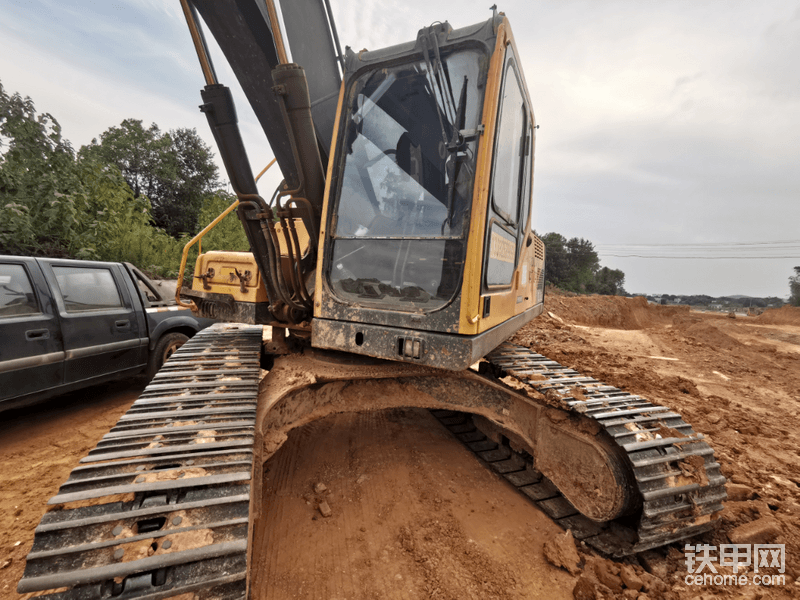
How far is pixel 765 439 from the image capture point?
4129 millimetres

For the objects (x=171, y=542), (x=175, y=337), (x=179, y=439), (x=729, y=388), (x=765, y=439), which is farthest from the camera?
(x=729, y=388)

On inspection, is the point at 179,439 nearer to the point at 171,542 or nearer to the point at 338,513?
the point at 171,542

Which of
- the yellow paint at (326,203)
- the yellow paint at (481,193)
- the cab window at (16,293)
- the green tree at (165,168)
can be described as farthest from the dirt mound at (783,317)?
the green tree at (165,168)

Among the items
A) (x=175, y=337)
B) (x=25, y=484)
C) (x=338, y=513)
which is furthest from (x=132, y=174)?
(x=338, y=513)

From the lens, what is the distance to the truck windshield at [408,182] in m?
2.19

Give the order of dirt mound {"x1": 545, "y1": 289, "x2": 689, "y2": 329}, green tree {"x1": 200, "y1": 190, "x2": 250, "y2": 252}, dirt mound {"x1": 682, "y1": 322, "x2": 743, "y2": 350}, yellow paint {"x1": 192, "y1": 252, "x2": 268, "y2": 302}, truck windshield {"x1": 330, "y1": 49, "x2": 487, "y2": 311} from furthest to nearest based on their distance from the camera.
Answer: dirt mound {"x1": 545, "y1": 289, "x2": 689, "y2": 329}, green tree {"x1": 200, "y1": 190, "x2": 250, "y2": 252}, dirt mound {"x1": 682, "y1": 322, "x2": 743, "y2": 350}, yellow paint {"x1": 192, "y1": 252, "x2": 268, "y2": 302}, truck windshield {"x1": 330, "y1": 49, "x2": 487, "y2": 311}

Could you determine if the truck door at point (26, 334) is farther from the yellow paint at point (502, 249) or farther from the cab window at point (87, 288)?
the yellow paint at point (502, 249)

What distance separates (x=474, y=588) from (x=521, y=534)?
590 mm

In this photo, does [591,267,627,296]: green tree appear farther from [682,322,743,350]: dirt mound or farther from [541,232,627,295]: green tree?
[682,322,743,350]: dirt mound

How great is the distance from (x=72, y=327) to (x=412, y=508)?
366 centimetres

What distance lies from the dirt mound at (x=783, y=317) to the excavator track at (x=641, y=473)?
59.9 feet

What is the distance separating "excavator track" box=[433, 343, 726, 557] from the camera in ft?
7.28

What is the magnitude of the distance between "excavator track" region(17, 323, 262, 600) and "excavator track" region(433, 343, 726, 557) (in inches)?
80.6

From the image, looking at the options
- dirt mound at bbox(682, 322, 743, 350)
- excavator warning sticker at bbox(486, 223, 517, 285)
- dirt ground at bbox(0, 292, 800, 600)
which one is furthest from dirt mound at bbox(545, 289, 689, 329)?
excavator warning sticker at bbox(486, 223, 517, 285)
